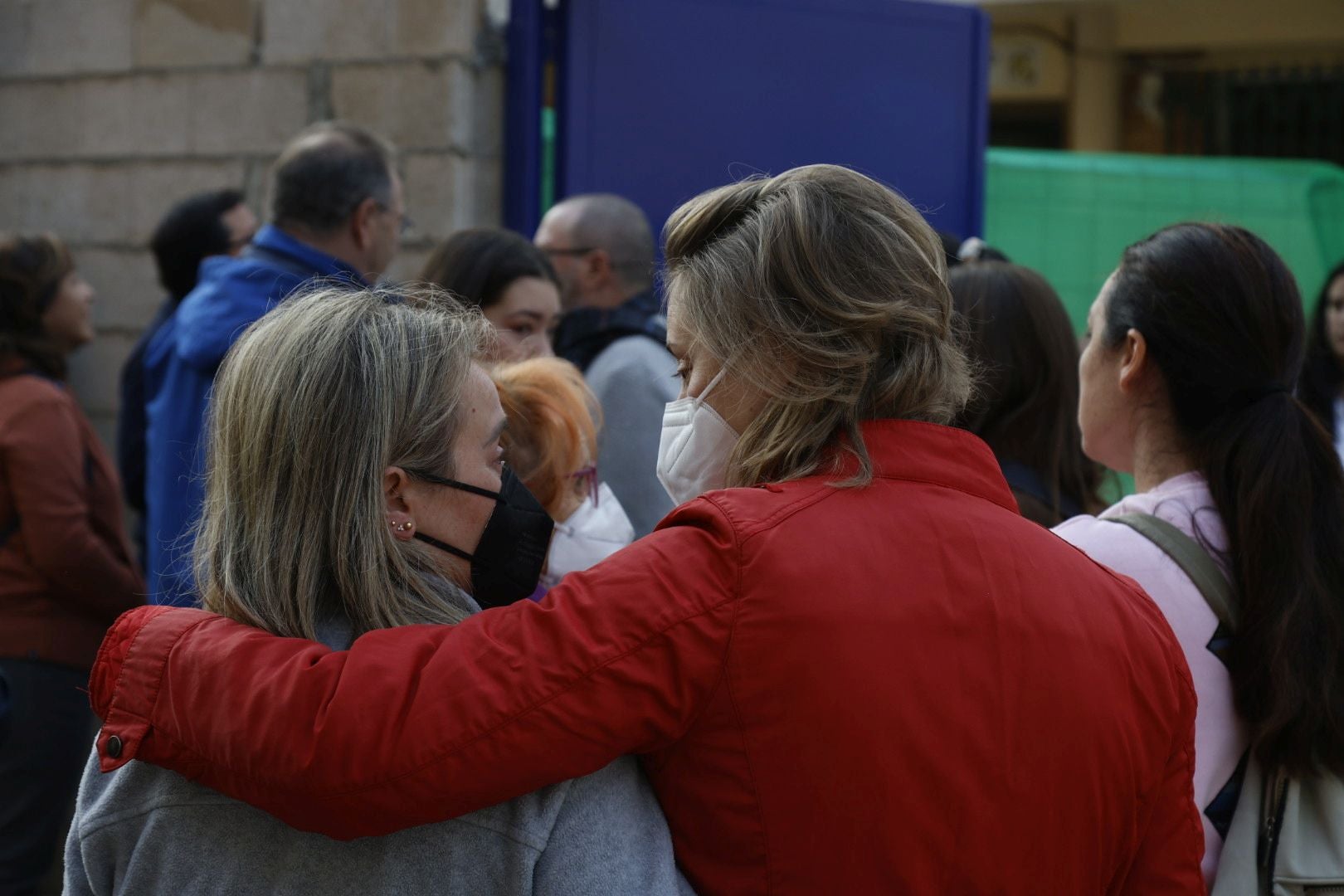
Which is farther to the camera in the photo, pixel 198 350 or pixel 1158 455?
pixel 198 350

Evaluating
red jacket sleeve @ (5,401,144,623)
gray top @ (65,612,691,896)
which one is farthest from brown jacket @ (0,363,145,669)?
gray top @ (65,612,691,896)

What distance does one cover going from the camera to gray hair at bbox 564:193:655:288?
3.83m

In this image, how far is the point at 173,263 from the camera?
4.25m

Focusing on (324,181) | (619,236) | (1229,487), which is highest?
(324,181)

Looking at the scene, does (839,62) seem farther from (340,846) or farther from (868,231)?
(340,846)

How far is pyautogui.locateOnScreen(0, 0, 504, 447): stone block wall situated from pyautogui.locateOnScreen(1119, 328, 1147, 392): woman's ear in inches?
113

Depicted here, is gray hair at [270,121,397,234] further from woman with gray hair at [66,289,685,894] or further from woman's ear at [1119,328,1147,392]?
woman's ear at [1119,328,1147,392]

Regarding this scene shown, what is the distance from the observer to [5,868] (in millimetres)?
3109

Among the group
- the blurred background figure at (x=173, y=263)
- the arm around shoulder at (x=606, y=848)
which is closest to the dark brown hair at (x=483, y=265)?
the blurred background figure at (x=173, y=263)

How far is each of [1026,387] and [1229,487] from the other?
791 mm

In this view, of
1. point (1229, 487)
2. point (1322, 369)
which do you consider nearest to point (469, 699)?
point (1229, 487)

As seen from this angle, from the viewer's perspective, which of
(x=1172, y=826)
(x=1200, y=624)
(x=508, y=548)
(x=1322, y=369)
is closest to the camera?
(x=1172, y=826)

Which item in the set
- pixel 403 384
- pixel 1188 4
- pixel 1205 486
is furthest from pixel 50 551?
pixel 1188 4

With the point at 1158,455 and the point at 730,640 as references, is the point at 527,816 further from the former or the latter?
the point at 1158,455
